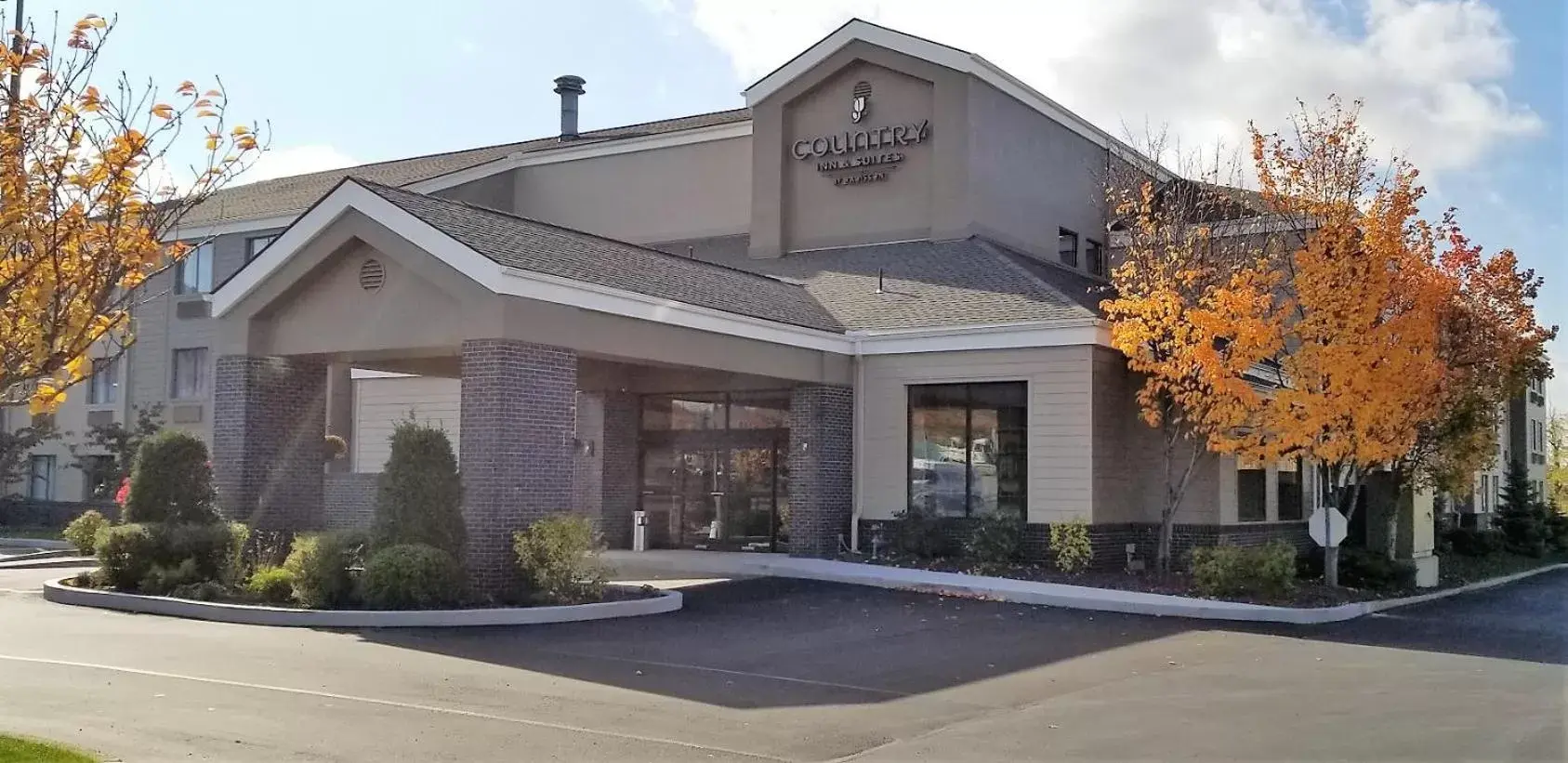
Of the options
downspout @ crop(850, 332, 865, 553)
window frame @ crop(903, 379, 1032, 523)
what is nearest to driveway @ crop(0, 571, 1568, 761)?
window frame @ crop(903, 379, 1032, 523)

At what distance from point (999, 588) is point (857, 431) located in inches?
212

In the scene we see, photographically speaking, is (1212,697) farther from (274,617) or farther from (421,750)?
(274,617)

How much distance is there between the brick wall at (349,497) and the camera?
30609mm

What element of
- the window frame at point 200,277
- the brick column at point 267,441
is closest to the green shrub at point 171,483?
the brick column at point 267,441

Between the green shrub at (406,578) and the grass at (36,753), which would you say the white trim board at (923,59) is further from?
the grass at (36,753)

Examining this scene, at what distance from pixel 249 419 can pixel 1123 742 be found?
48.3 ft

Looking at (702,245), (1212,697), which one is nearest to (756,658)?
(1212,697)

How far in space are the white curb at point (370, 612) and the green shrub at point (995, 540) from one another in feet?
20.3

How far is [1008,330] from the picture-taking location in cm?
2216

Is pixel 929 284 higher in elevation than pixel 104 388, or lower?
higher

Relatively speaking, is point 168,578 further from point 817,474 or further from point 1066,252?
point 1066,252

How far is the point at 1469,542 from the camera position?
113 feet

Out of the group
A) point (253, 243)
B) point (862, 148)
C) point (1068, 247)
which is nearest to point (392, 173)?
point (253, 243)

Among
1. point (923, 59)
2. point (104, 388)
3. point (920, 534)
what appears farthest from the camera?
point (104, 388)
